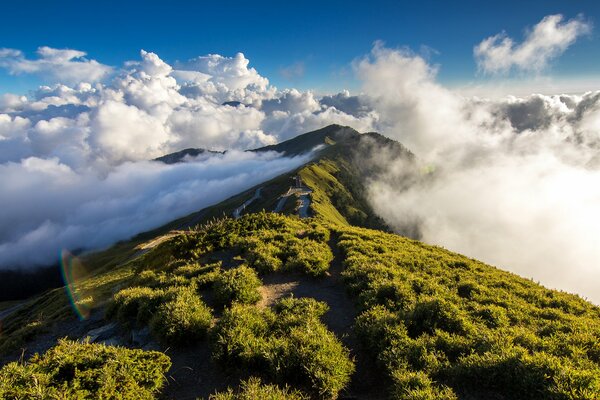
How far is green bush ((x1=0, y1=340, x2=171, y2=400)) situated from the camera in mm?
7500

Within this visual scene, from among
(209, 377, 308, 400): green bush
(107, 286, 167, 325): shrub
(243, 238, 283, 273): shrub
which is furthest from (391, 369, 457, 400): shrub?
(243, 238, 283, 273): shrub

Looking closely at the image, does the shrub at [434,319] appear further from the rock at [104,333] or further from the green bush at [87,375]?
the rock at [104,333]

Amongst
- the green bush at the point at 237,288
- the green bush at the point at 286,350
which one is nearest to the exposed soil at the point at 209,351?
the green bush at the point at 286,350

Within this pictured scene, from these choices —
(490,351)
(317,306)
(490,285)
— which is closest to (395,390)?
(490,351)

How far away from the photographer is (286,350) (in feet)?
31.6

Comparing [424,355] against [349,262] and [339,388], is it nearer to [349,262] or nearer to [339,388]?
[339,388]

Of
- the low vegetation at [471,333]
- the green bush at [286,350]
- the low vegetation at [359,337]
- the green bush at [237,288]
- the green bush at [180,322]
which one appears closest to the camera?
the low vegetation at [359,337]

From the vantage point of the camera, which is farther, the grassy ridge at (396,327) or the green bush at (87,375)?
the grassy ridge at (396,327)

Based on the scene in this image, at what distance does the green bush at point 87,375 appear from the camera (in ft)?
24.6

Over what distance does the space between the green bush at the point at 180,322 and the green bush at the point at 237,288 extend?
1.63 meters

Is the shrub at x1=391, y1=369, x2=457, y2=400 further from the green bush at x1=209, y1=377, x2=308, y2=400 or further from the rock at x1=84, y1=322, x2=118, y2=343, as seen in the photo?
the rock at x1=84, y1=322, x2=118, y2=343

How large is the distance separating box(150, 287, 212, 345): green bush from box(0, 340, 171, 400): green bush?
1997mm

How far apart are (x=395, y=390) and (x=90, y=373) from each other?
7.91 metres

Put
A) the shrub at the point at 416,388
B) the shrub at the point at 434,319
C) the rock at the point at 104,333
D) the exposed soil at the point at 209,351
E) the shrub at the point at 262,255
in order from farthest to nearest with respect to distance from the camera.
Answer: the shrub at the point at 262,255 < the rock at the point at 104,333 < the shrub at the point at 434,319 < the exposed soil at the point at 209,351 < the shrub at the point at 416,388
